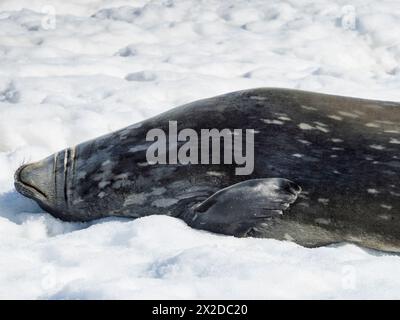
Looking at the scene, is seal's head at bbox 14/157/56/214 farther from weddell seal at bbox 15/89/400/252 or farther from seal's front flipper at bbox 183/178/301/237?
seal's front flipper at bbox 183/178/301/237

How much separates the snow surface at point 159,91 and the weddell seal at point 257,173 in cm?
10

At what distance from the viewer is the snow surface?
1938 millimetres

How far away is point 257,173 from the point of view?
265 centimetres

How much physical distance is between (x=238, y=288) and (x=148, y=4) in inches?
233

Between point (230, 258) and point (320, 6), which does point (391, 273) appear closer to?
point (230, 258)

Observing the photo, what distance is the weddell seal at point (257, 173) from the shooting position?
2498 millimetres

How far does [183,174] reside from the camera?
Result: 2.73 m

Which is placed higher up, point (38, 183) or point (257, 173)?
point (257, 173)

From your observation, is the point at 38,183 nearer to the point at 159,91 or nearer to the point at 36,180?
the point at 36,180

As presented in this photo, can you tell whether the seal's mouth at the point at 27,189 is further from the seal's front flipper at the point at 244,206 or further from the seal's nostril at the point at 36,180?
the seal's front flipper at the point at 244,206

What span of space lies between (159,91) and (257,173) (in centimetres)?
219

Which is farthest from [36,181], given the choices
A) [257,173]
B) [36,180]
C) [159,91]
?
[159,91]

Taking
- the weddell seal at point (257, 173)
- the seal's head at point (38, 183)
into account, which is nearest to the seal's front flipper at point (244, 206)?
the weddell seal at point (257, 173)
